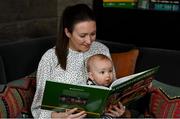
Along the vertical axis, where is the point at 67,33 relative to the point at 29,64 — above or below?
above

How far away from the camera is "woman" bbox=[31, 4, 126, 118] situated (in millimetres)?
1807

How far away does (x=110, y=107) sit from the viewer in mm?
1611

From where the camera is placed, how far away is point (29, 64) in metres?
2.18

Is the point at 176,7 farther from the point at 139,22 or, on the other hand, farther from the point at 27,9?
the point at 27,9

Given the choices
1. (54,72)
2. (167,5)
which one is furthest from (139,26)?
(54,72)

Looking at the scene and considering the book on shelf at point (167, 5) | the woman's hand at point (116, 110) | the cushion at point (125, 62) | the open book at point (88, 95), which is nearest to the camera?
the open book at point (88, 95)

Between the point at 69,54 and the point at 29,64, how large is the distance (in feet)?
1.30

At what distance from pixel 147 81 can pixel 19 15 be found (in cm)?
135

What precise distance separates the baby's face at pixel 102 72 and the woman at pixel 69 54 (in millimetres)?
136

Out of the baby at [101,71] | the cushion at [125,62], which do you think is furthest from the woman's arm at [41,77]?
the cushion at [125,62]

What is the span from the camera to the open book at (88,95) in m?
1.41

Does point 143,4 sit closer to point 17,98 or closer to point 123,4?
point 123,4

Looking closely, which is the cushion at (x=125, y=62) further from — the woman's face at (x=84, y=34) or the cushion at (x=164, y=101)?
the woman's face at (x=84, y=34)

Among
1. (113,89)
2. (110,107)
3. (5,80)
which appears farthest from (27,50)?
(113,89)
